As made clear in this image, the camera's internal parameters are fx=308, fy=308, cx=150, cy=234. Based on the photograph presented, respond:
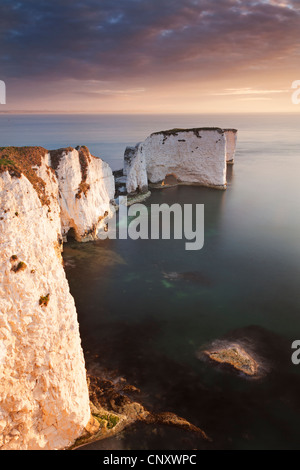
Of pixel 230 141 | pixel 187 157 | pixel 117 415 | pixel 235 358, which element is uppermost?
pixel 230 141

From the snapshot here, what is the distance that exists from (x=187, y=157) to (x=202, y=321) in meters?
35.8

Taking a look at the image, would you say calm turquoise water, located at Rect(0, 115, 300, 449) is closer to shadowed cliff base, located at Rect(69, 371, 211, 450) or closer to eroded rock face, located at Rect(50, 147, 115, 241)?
shadowed cliff base, located at Rect(69, 371, 211, 450)

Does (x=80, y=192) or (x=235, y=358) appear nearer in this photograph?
(x=235, y=358)

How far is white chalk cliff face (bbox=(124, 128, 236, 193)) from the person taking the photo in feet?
158

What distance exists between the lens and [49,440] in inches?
425

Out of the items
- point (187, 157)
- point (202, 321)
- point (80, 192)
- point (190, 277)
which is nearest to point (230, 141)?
point (187, 157)

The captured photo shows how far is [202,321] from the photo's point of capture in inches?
759

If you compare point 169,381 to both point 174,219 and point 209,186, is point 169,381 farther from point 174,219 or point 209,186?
point 209,186

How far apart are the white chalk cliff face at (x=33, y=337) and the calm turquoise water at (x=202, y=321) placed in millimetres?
2260

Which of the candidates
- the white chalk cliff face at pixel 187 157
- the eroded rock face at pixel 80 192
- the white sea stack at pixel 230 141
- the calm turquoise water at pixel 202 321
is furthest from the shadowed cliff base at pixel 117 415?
the white sea stack at pixel 230 141

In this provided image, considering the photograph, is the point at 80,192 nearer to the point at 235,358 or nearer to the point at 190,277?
the point at 190,277

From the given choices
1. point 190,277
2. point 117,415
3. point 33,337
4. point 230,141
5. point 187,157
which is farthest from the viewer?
point 230,141
